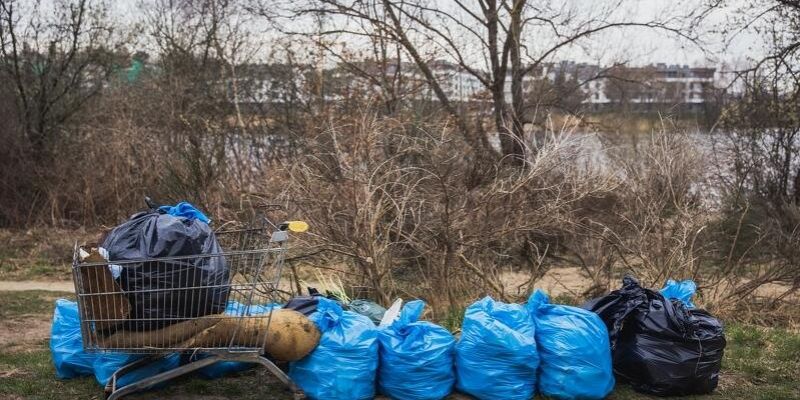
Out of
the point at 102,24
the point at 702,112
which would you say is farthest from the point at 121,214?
the point at 702,112

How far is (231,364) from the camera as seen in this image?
5055mm

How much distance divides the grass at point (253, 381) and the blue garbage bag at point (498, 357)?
0.24m

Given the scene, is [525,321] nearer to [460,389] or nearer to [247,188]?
[460,389]

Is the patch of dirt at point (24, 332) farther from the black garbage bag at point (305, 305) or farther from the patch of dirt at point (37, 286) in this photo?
the black garbage bag at point (305, 305)

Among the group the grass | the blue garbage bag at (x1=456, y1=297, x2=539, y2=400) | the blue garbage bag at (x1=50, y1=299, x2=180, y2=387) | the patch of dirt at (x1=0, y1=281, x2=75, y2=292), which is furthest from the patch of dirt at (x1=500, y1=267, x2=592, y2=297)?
the patch of dirt at (x1=0, y1=281, x2=75, y2=292)

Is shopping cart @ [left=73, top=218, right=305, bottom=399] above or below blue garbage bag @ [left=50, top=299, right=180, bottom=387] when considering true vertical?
above

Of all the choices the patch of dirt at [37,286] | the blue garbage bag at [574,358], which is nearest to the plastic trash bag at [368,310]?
the blue garbage bag at [574,358]

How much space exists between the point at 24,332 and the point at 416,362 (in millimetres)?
3992

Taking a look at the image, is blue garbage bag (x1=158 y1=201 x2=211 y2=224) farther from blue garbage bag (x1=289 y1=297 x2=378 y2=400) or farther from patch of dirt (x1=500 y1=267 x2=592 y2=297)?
patch of dirt (x1=500 y1=267 x2=592 y2=297)

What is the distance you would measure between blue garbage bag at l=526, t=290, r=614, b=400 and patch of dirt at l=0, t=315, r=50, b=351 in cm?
397

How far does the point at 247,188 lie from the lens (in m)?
10.5

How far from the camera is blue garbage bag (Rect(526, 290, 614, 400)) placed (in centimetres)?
456

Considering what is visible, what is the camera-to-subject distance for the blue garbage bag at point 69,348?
4965 millimetres

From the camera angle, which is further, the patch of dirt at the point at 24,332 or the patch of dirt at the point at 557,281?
the patch of dirt at the point at 557,281
